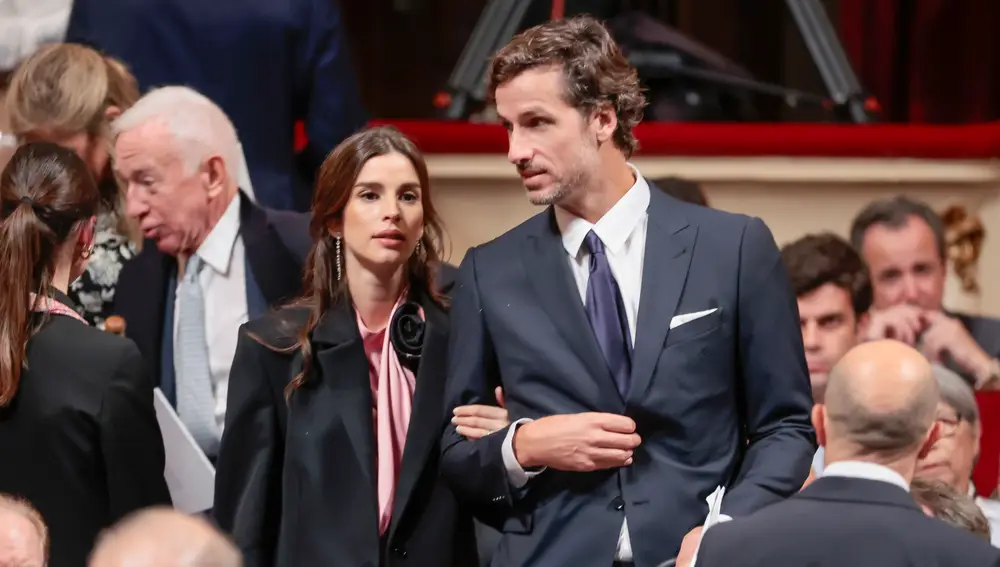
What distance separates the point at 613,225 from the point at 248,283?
97cm

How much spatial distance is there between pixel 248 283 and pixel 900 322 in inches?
69.3

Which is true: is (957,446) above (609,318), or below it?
below

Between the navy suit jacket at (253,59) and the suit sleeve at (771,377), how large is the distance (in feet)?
5.14

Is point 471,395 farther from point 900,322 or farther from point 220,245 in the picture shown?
point 900,322

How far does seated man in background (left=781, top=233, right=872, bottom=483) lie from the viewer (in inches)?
156

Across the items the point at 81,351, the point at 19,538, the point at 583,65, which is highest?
the point at 583,65

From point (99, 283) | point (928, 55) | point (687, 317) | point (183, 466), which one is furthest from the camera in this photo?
point (928, 55)

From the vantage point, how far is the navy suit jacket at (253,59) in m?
4.00

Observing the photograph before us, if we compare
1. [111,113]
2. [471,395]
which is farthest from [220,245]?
[471,395]

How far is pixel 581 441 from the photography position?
104 inches

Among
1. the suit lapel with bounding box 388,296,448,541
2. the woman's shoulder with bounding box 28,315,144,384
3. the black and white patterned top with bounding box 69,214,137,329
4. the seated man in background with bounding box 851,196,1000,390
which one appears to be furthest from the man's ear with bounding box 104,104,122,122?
the seated man in background with bounding box 851,196,1000,390

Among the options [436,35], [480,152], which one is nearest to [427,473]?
[480,152]

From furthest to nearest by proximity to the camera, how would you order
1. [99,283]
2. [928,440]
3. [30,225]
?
1. [99,283]
2. [30,225]
3. [928,440]

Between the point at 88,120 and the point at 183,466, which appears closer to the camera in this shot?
the point at 183,466
